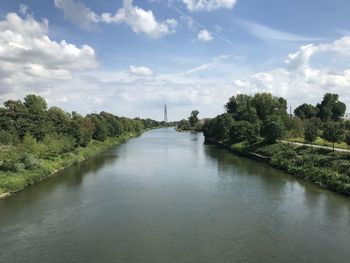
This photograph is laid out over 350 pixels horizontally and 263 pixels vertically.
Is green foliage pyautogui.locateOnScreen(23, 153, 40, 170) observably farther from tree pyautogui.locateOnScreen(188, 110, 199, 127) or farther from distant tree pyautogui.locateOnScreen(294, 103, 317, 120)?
tree pyautogui.locateOnScreen(188, 110, 199, 127)

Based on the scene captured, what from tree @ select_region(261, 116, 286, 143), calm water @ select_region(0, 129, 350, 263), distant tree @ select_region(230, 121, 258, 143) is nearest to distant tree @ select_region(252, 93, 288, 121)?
distant tree @ select_region(230, 121, 258, 143)

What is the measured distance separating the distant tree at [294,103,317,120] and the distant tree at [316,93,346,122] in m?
2.10

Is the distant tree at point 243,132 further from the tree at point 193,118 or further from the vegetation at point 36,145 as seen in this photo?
the tree at point 193,118

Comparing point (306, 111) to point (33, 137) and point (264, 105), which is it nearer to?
point (264, 105)

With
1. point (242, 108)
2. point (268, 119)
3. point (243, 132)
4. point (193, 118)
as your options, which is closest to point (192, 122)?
point (193, 118)

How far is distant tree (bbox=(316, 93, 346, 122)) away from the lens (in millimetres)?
82312

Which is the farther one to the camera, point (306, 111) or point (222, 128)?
point (306, 111)

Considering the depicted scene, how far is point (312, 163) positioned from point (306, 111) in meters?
56.6

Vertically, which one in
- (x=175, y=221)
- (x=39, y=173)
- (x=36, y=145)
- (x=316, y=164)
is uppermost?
(x=36, y=145)

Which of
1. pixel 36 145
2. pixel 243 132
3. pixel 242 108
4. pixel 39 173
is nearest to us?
pixel 39 173

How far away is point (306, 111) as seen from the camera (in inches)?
3455

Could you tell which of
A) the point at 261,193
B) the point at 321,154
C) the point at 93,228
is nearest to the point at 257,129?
the point at 321,154

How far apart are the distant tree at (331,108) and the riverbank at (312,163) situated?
37228mm

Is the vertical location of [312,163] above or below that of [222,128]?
below
